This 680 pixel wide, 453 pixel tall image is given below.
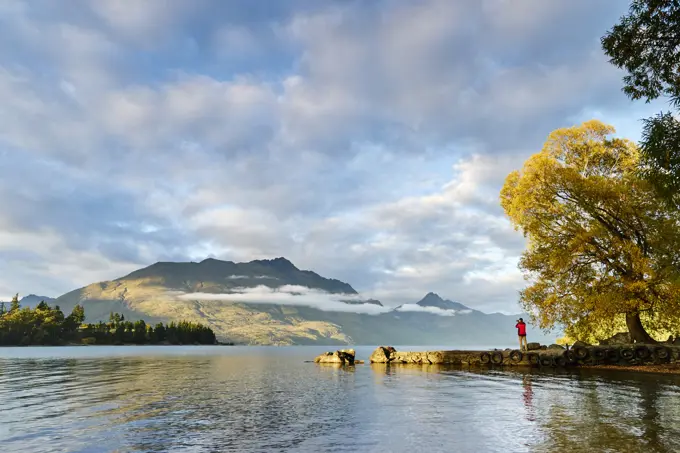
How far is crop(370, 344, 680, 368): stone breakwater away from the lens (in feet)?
146

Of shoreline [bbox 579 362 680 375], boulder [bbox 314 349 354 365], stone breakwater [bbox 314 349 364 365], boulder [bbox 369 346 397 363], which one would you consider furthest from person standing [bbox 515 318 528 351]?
boulder [bbox 314 349 354 365]

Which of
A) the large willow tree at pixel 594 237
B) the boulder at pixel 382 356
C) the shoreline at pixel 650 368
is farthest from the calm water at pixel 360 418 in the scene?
the boulder at pixel 382 356

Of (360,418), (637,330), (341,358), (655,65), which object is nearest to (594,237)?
(637,330)

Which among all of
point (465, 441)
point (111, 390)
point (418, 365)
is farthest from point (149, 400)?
point (418, 365)

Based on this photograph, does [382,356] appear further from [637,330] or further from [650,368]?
[650,368]

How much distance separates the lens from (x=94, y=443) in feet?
55.2

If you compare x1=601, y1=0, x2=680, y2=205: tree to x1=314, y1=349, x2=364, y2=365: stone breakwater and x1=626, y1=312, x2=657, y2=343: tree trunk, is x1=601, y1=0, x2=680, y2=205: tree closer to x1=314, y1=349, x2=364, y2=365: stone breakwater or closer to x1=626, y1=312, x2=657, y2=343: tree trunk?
x1=626, y1=312, x2=657, y2=343: tree trunk

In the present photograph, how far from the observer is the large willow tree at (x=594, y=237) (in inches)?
1694

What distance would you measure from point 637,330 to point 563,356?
7.91 metres

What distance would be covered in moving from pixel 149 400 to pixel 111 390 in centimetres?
895

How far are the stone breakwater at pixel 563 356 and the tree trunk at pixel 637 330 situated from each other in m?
2.10

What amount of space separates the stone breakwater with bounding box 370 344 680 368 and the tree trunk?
2103 millimetres

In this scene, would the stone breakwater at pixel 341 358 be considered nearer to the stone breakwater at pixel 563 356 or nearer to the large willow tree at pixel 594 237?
the stone breakwater at pixel 563 356

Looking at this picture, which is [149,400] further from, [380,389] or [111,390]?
[380,389]
